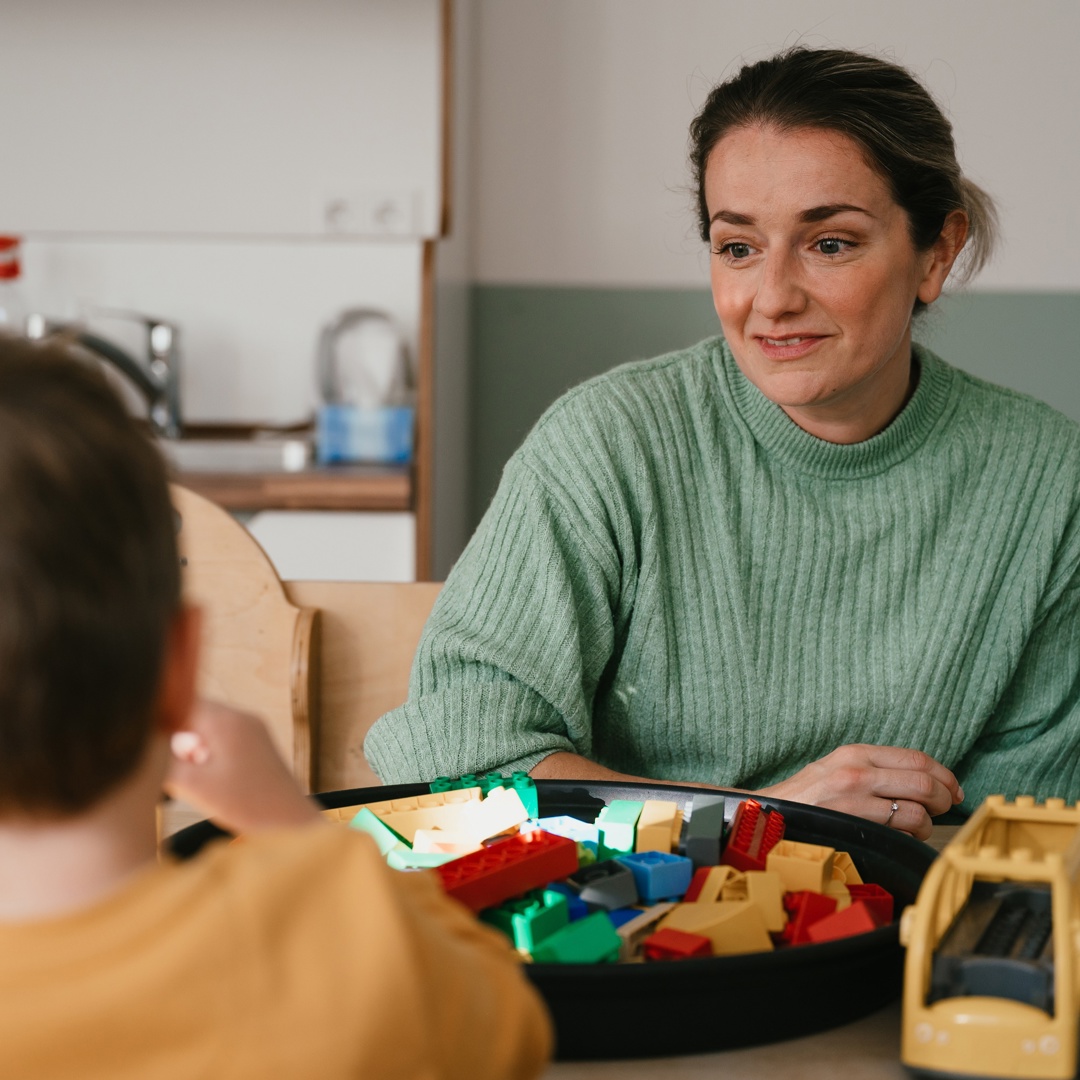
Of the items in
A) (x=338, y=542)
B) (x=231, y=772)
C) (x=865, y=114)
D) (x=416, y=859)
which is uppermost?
(x=865, y=114)

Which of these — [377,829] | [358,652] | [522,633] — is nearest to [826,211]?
[522,633]

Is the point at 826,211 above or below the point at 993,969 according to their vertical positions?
above

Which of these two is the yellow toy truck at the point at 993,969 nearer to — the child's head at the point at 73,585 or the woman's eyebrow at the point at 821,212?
the child's head at the point at 73,585

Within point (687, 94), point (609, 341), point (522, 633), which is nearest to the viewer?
point (522, 633)

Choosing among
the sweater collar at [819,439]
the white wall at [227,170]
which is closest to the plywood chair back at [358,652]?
the sweater collar at [819,439]

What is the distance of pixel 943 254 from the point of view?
131 cm

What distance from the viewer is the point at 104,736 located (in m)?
0.42

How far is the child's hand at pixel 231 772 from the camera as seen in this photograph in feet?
1.70

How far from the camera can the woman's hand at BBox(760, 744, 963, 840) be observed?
3.17 ft

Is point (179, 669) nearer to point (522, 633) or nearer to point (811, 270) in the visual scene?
point (522, 633)

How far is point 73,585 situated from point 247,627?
3.16 feet

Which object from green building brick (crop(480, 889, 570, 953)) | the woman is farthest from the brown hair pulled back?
green building brick (crop(480, 889, 570, 953))

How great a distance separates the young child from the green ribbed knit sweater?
0.69 m

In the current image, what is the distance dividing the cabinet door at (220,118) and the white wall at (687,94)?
0.28m
